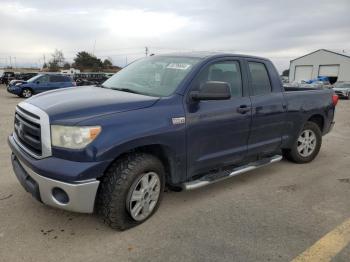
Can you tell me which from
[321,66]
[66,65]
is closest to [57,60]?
[66,65]

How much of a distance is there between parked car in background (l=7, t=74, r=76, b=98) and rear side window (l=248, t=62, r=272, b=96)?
1710 cm

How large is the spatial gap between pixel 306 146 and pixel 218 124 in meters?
2.58

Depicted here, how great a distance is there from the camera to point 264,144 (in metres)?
4.63

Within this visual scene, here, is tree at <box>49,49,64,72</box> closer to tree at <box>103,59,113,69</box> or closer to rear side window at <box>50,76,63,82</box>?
tree at <box>103,59,113,69</box>

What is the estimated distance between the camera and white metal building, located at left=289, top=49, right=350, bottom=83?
51312 mm

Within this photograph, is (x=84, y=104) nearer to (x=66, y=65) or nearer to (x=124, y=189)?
(x=124, y=189)

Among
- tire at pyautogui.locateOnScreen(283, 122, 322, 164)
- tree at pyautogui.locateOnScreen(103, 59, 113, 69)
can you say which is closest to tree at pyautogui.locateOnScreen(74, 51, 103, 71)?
tree at pyautogui.locateOnScreen(103, 59, 113, 69)

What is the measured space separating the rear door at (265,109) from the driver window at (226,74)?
0.22 metres

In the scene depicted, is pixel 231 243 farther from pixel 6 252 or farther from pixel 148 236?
pixel 6 252

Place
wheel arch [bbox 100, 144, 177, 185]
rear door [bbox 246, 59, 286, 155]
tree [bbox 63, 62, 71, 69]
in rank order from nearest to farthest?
wheel arch [bbox 100, 144, 177, 185]
rear door [bbox 246, 59, 286, 155]
tree [bbox 63, 62, 71, 69]

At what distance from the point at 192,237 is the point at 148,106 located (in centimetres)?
134

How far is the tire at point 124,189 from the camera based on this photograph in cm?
305

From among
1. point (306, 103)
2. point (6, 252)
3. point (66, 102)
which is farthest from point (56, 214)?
point (306, 103)

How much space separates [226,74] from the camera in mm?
4148
